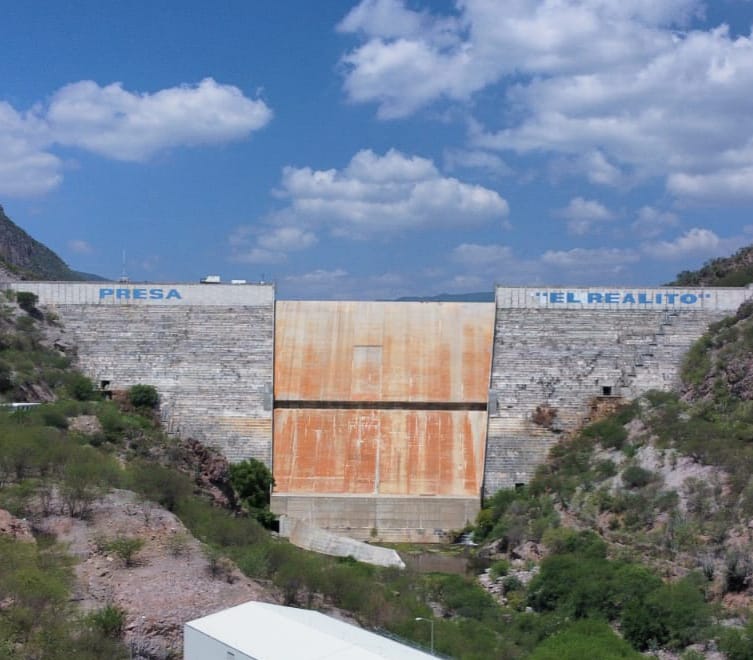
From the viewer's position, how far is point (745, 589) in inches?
987

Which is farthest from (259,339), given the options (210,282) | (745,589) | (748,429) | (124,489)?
(745,589)

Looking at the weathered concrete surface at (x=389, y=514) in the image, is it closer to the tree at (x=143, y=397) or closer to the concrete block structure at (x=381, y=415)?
the concrete block structure at (x=381, y=415)

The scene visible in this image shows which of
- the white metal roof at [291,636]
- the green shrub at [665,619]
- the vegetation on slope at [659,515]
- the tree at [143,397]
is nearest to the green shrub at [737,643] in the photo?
the vegetation on slope at [659,515]

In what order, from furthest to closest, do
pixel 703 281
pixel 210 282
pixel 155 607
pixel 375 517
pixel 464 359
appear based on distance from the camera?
pixel 703 281 → pixel 210 282 → pixel 464 359 → pixel 375 517 → pixel 155 607

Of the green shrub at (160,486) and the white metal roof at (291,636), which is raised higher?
the green shrub at (160,486)

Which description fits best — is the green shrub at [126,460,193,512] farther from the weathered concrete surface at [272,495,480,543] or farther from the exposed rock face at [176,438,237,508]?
the weathered concrete surface at [272,495,480,543]

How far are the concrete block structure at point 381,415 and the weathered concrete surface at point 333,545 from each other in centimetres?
116

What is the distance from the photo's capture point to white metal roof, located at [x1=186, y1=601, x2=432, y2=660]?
16266 millimetres

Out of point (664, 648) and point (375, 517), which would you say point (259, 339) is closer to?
point (375, 517)

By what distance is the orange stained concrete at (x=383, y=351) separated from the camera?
4225cm

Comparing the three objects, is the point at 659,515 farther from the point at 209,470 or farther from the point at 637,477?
the point at 209,470

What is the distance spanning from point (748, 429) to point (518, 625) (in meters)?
13.2

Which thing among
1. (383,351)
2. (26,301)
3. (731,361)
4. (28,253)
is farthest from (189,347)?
(28,253)

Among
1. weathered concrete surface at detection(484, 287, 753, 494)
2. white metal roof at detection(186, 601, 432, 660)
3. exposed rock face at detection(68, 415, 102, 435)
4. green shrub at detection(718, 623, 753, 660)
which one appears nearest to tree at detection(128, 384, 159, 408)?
exposed rock face at detection(68, 415, 102, 435)
